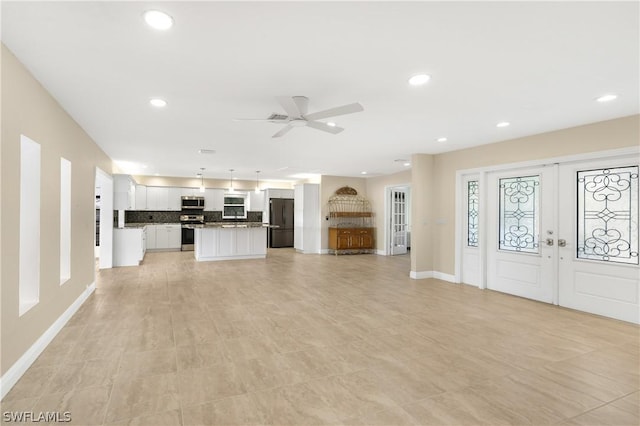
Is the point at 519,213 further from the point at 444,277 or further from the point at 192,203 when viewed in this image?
the point at 192,203

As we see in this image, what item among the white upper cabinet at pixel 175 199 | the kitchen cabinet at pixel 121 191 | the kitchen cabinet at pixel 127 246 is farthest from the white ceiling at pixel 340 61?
the white upper cabinet at pixel 175 199

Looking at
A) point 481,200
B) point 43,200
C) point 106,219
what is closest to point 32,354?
point 43,200

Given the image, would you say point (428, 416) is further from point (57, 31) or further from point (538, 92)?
point (57, 31)

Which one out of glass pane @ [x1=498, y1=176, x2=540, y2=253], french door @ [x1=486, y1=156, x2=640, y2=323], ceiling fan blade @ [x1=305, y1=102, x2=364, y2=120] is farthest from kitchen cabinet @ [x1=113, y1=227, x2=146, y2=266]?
glass pane @ [x1=498, y1=176, x2=540, y2=253]

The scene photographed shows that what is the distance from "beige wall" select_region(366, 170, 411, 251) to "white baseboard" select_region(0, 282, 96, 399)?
7.96m

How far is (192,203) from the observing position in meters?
11.1

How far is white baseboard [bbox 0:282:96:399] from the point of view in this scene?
2.36 metres

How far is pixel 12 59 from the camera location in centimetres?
248

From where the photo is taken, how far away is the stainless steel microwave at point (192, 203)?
11034 mm

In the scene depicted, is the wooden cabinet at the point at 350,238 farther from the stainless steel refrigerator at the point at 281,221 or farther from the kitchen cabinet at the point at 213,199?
the kitchen cabinet at the point at 213,199

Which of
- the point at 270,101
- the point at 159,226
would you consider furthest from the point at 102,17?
the point at 159,226

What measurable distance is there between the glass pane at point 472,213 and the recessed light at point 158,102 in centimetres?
516

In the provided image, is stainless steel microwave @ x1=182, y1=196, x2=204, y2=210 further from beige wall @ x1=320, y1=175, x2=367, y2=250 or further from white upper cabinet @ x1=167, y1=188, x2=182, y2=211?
beige wall @ x1=320, y1=175, x2=367, y2=250

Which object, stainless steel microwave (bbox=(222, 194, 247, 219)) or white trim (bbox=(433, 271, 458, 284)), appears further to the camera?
stainless steel microwave (bbox=(222, 194, 247, 219))
